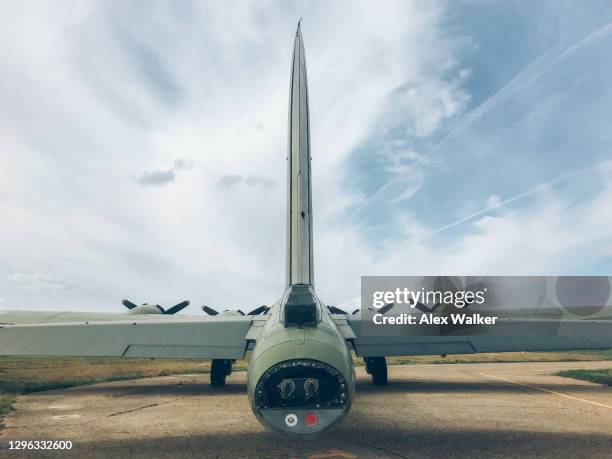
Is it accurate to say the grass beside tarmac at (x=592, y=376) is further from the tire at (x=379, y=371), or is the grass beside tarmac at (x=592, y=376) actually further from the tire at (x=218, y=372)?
the tire at (x=218, y=372)

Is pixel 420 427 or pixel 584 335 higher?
pixel 584 335

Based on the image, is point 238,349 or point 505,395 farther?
point 505,395

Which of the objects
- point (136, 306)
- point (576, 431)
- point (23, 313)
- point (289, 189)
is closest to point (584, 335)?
point (576, 431)

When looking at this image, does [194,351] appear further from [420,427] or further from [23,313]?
[23,313]

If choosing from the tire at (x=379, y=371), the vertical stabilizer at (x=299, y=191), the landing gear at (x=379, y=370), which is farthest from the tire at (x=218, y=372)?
the vertical stabilizer at (x=299, y=191)

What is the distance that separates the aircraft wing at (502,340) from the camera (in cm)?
1722

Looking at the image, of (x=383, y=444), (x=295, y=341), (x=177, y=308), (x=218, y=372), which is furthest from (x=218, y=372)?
(x=295, y=341)

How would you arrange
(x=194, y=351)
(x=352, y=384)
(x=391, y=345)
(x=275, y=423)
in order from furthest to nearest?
1. (x=391, y=345)
2. (x=194, y=351)
3. (x=352, y=384)
4. (x=275, y=423)

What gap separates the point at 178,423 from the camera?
12.8 meters

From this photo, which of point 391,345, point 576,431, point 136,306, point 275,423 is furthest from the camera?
point 136,306

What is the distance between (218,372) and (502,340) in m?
12.8

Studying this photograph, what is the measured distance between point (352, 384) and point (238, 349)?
24.4 ft

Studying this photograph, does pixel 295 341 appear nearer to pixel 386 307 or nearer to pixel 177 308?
pixel 386 307

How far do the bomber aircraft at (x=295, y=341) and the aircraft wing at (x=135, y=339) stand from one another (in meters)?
0.04
